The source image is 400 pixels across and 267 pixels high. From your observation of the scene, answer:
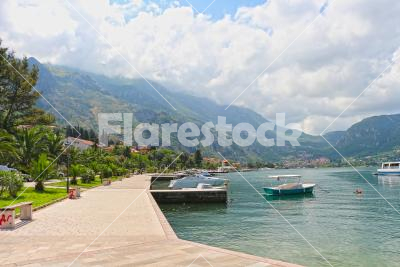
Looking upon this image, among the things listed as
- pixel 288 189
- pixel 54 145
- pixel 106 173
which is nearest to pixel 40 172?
pixel 54 145

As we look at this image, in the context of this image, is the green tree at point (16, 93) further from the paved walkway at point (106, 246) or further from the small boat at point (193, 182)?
the paved walkway at point (106, 246)

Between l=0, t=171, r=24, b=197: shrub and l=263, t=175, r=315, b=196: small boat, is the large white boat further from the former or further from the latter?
l=0, t=171, r=24, b=197: shrub

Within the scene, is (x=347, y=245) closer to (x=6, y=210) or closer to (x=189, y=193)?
(x=6, y=210)

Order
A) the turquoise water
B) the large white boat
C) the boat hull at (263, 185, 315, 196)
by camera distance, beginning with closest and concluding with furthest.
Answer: the turquoise water, the boat hull at (263, 185, 315, 196), the large white boat

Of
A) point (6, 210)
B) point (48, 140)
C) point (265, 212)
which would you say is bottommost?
point (265, 212)

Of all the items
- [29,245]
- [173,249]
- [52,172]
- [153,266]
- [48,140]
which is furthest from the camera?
[48,140]

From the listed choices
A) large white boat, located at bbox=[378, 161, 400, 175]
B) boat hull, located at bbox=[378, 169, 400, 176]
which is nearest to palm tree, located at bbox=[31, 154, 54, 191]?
boat hull, located at bbox=[378, 169, 400, 176]

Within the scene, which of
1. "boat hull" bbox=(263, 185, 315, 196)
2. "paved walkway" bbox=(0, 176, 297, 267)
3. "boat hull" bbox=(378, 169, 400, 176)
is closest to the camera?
"paved walkway" bbox=(0, 176, 297, 267)

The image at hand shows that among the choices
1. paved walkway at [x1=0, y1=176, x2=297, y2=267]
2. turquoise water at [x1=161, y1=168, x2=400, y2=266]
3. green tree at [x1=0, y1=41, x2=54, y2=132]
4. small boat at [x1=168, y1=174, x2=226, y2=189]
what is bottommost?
turquoise water at [x1=161, y1=168, x2=400, y2=266]

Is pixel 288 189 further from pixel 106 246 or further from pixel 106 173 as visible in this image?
pixel 106 246

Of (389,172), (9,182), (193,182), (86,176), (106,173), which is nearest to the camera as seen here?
(9,182)

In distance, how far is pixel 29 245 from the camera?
11.2m

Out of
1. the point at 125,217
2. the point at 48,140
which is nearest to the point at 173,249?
the point at 125,217

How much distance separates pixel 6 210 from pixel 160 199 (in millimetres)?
20704
